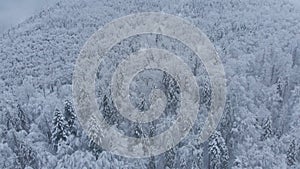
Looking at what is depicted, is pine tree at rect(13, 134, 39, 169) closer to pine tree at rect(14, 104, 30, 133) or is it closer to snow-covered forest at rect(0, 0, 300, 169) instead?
snow-covered forest at rect(0, 0, 300, 169)

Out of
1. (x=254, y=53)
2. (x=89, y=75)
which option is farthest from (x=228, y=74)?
(x=89, y=75)

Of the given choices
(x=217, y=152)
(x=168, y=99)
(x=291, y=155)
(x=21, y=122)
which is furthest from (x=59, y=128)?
(x=291, y=155)

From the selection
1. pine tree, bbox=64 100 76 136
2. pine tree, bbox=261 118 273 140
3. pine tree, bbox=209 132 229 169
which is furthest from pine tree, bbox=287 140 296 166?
pine tree, bbox=64 100 76 136

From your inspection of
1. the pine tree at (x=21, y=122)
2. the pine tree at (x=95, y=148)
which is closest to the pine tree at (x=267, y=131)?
the pine tree at (x=95, y=148)

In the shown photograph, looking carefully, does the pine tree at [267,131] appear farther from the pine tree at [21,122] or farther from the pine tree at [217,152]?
the pine tree at [21,122]

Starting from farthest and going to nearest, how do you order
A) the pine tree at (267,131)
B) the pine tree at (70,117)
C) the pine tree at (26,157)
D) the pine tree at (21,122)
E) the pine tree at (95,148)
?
1. the pine tree at (21,122)
2. the pine tree at (267,131)
3. the pine tree at (70,117)
4. the pine tree at (26,157)
5. the pine tree at (95,148)

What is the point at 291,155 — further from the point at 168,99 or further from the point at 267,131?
the point at 168,99
